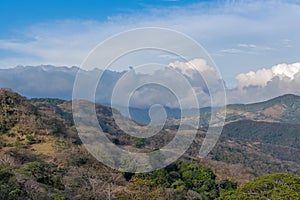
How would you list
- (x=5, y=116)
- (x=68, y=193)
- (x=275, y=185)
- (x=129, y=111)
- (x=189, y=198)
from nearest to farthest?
(x=129, y=111) < (x=275, y=185) < (x=68, y=193) < (x=189, y=198) < (x=5, y=116)

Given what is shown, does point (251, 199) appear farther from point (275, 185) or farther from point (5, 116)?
point (5, 116)

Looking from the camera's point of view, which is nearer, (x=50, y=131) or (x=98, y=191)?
(x=98, y=191)

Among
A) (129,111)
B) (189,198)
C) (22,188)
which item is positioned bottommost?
(189,198)

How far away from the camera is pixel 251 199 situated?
24.8 metres

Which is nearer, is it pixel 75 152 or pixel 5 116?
pixel 75 152

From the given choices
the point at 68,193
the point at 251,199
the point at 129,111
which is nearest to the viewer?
the point at 129,111

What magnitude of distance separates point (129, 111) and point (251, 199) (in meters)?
10.8

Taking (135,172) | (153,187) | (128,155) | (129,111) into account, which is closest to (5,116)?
(128,155)

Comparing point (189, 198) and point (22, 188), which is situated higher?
point (22, 188)

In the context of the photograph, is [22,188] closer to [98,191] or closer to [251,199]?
[98,191]

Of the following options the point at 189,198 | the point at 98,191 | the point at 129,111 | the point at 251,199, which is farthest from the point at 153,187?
the point at 129,111

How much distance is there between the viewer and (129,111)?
21.4 meters

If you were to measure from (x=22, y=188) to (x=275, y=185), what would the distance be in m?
18.2

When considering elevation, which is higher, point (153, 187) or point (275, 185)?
point (275, 185)
